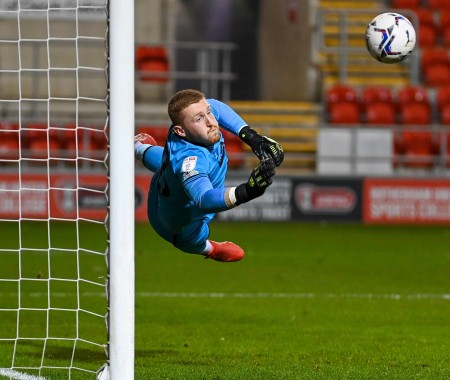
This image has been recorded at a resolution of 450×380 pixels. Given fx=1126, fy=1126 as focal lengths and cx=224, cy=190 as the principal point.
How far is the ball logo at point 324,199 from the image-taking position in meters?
19.5

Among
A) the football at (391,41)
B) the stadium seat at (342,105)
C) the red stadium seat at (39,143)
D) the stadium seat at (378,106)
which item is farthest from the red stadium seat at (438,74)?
the football at (391,41)

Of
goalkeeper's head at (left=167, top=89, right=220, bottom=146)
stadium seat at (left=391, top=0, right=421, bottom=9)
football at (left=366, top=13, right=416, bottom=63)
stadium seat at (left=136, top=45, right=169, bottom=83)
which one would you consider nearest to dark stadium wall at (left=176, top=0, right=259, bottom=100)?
stadium seat at (left=136, top=45, right=169, bottom=83)

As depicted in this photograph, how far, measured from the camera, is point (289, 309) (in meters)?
9.95

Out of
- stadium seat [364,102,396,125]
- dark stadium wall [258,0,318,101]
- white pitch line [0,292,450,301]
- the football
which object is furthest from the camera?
dark stadium wall [258,0,318,101]

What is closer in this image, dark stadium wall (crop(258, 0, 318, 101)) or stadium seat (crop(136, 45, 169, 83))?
stadium seat (crop(136, 45, 169, 83))

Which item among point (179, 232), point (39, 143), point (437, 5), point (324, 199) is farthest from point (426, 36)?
point (179, 232)

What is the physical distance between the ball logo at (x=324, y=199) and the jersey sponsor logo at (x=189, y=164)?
1287cm

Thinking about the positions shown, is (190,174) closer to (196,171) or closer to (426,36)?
(196,171)

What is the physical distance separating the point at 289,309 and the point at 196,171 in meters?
3.68

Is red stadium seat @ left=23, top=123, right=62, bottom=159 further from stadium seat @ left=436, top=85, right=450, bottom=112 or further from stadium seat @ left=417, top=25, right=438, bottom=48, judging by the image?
stadium seat @ left=417, top=25, right=438, bottom=48

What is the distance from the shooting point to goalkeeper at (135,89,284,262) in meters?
6.19

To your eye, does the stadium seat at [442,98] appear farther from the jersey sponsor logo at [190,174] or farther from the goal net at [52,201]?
the jersey sponsor logo at [190,174]

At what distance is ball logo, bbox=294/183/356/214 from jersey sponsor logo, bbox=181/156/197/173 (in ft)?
42.2

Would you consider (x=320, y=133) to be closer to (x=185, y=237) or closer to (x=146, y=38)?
(x=146, y=38)
